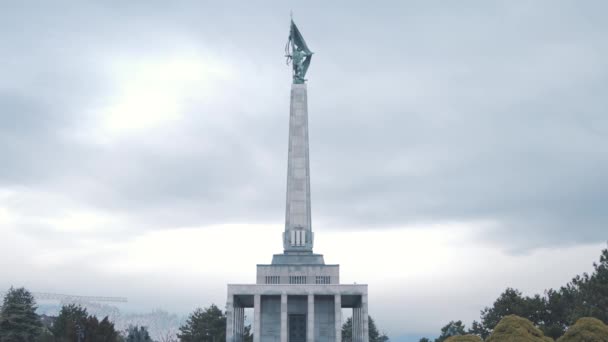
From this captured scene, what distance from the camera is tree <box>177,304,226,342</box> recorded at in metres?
70.8

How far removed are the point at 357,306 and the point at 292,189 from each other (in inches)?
448

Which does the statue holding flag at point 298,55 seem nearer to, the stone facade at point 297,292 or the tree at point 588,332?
the stone facade at point 297,292

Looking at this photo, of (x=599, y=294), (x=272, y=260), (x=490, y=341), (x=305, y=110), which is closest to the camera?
(x=490, y=341)

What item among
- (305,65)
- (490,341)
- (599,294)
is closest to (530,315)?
(599,294)

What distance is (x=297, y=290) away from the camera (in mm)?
53719

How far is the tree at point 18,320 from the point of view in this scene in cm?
5731

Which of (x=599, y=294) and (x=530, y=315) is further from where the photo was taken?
(x=530, y=315)

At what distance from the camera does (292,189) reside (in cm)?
5862

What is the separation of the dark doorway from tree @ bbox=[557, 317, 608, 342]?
83.7 ft

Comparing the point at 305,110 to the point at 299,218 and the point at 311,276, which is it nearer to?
the point at 299,218

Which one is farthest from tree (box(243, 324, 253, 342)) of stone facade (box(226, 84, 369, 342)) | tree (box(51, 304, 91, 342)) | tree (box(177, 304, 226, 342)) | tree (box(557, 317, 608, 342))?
tree (box(557, 317, 608, 342))

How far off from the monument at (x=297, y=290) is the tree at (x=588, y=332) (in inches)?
827

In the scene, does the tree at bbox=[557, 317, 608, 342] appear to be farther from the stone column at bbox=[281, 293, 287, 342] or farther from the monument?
the stone column at bbox=[281, 293, 287, 342]

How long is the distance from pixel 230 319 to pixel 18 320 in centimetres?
1842
